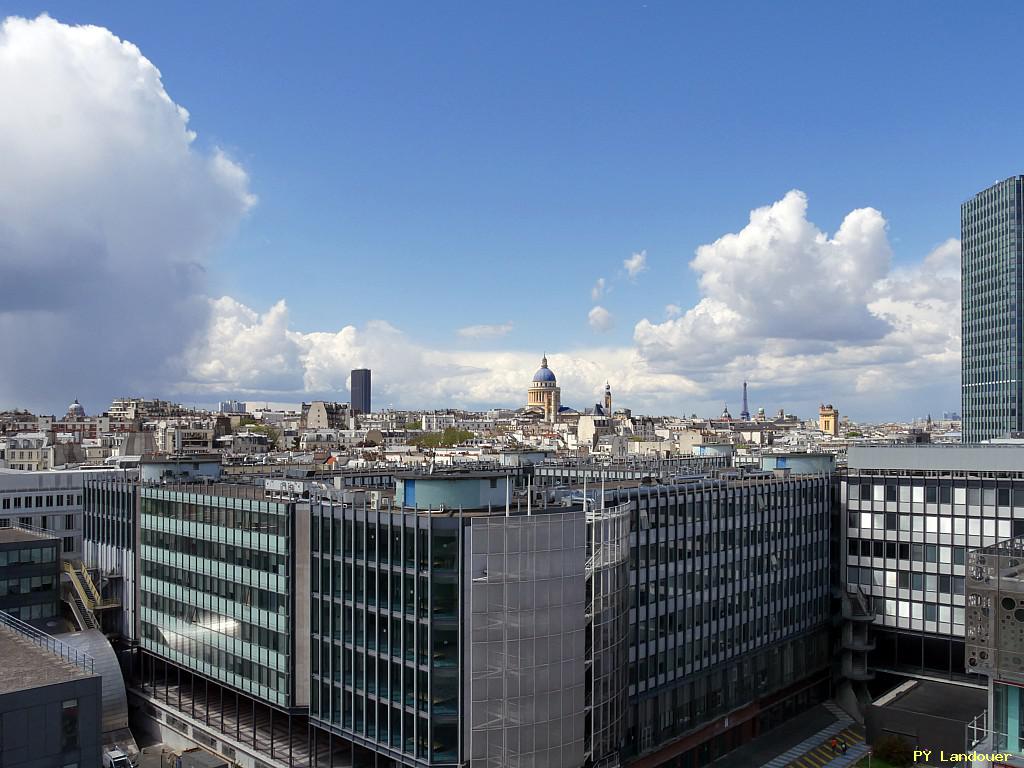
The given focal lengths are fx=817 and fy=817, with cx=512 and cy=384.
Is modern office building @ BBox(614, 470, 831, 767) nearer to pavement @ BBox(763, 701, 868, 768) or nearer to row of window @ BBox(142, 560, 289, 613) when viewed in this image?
pavement @ BBox(763, 701, 868, 768)

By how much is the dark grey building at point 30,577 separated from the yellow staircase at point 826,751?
205 ft

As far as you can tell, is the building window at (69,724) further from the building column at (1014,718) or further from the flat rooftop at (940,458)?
the flat rooftop at (940,458)

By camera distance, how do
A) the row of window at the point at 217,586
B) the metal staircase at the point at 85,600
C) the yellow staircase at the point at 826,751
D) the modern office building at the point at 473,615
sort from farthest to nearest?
the metal staircase at the point at 85,600 → the yellow staircase at the point at 826,751 → the row of window at the point at 217,586 → the modern office building at the point at 473,615

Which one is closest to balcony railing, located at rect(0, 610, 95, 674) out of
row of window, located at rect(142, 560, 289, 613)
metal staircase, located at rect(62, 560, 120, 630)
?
row of window, located at rect(142, 560, 289, 613)

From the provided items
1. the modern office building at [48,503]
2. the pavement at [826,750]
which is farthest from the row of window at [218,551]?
the pavement at [826,750]

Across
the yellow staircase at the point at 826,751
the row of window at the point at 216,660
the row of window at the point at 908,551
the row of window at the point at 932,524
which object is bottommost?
the yellow staircase at the point at 826,751

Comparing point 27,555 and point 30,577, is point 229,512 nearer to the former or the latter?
point 27,555

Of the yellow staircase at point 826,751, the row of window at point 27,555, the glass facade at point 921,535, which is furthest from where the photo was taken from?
the glass facade at point 921,535

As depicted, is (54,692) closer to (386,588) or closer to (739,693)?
(386,588)

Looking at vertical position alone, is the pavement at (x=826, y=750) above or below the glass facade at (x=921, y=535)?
below

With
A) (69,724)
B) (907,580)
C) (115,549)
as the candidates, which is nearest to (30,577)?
(115,549)

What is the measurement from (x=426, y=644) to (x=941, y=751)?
140ft

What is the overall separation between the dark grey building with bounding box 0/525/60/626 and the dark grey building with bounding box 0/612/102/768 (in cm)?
3639

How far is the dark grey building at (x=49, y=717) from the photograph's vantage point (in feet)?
107
